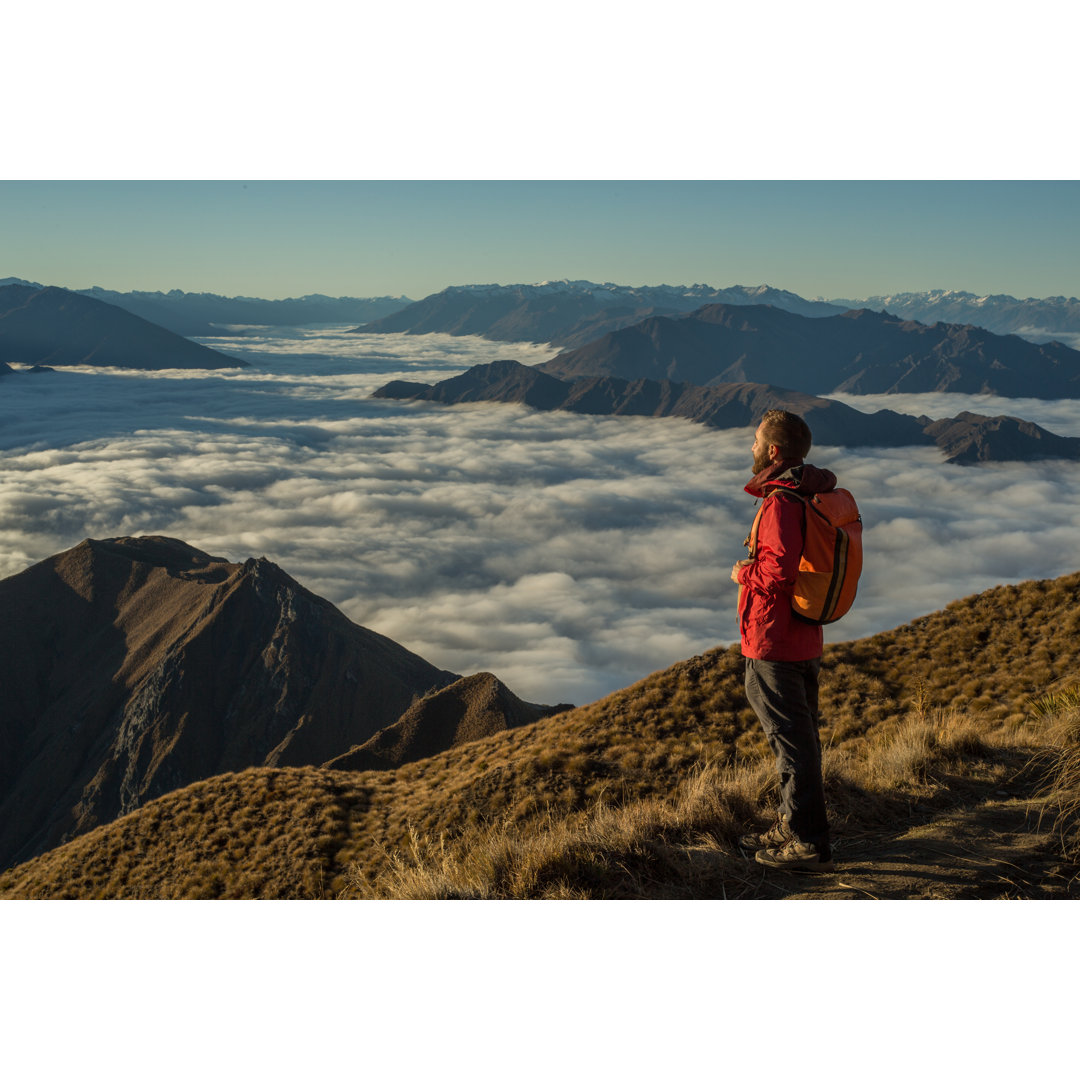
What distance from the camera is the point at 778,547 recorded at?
3.45m

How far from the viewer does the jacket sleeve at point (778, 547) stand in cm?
342

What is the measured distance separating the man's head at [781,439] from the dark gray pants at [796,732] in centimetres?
102

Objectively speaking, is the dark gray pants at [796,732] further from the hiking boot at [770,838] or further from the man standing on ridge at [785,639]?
the hiking boot at [770,838]

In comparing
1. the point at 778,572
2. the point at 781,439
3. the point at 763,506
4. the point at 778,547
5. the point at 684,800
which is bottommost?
the point at 684,800

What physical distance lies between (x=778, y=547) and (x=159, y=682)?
9198 centimetres

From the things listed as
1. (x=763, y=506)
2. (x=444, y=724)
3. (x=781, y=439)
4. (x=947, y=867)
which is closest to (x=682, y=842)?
(x=947, y=867)

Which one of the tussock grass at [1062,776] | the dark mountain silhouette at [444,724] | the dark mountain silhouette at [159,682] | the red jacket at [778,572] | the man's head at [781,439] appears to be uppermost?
the man's head at [781,439]

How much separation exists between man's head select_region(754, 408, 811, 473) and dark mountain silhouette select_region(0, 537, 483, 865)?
76.5 metres

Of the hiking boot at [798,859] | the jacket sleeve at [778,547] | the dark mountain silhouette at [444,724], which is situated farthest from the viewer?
the dark mountain silhouette at [444,724]

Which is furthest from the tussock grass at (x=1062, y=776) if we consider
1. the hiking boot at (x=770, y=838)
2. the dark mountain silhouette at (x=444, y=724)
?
the dark mountain silhouette at (x=444, y=724)

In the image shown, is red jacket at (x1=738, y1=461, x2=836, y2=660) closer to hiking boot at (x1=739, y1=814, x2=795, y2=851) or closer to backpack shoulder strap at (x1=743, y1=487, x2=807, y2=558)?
backpack shoulder strap at (x1=743, y1=487, x2=807, y2=558)

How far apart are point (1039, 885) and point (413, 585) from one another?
185m

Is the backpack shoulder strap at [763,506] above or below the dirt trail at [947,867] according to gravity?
above

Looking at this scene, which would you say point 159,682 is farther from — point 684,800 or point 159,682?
point 684,800
